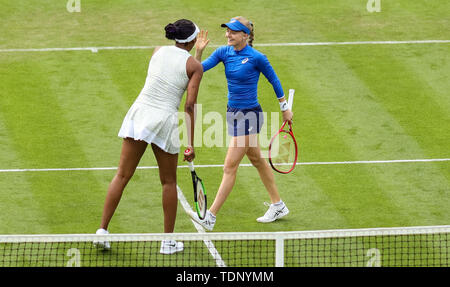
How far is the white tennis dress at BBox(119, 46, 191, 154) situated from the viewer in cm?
1051

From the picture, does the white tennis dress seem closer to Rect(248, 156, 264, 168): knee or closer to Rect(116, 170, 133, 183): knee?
Rect(116, 170, 133, 183): knee

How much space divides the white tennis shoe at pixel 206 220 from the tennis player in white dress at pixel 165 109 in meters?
0.64

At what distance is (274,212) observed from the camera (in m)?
11.9

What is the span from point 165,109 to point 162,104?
60 mm

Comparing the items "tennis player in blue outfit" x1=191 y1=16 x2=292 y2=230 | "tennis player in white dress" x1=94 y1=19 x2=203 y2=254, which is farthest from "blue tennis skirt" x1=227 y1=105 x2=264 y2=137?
"tennis player in white dress" x1=94 y1=19 x2=203 y2=254

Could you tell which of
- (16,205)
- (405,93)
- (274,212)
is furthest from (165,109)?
(405,93)

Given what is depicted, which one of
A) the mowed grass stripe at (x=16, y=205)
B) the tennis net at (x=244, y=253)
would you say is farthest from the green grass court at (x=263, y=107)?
the tennis net at (x=244, y=253)

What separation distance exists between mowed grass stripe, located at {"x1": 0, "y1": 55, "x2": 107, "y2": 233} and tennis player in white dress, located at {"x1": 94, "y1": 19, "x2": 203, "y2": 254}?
1464 millimetres

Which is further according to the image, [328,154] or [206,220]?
[328,154]

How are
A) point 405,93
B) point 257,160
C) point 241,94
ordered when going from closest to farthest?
1. point 241,94
2. point 257,160
3. point 405,93

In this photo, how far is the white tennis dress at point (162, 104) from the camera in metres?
10.5

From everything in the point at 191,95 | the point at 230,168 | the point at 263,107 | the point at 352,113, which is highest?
the point at 191,95

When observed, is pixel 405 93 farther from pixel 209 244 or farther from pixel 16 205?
pixel 16 205
